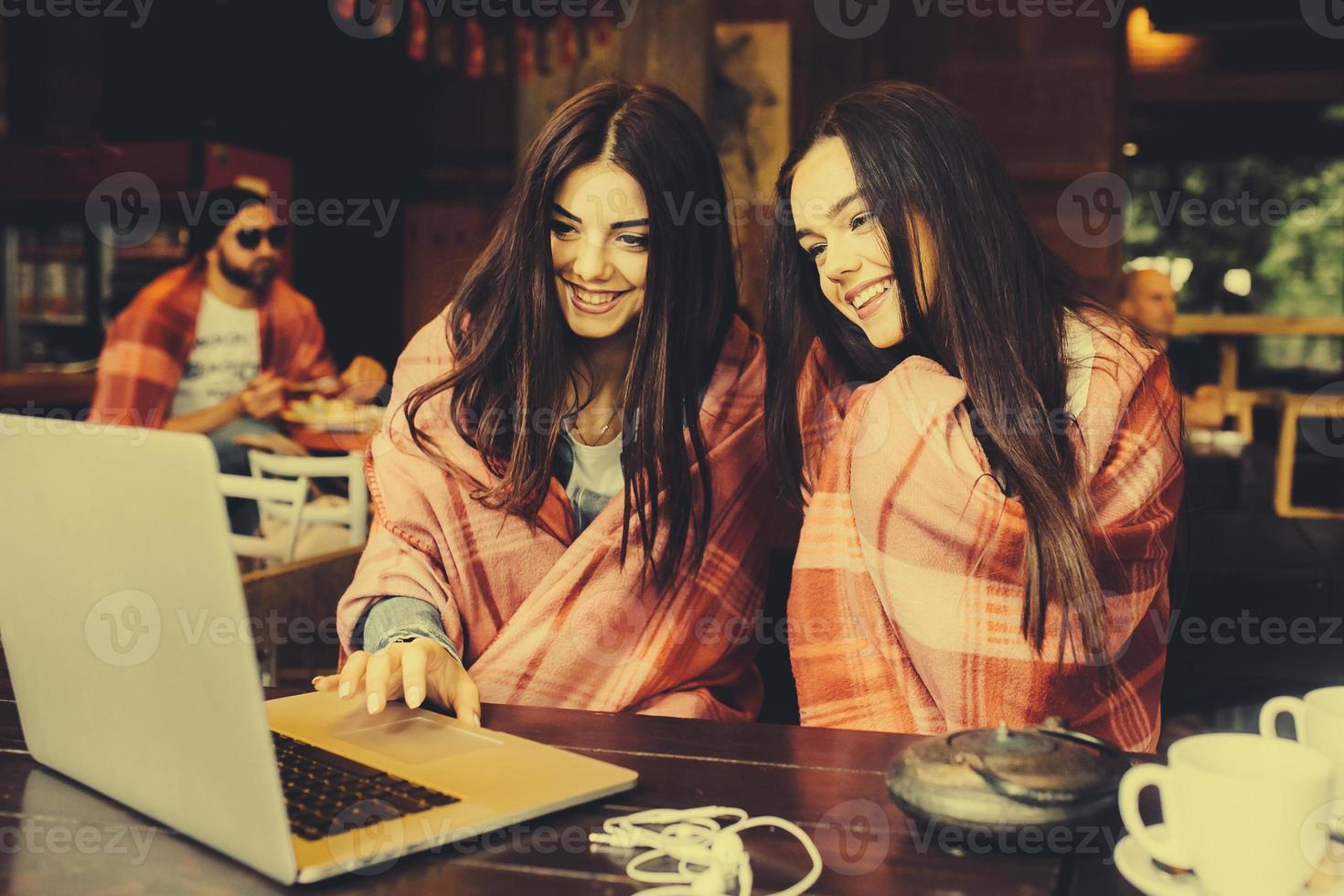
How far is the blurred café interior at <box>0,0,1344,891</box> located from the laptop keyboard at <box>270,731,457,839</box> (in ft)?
2.93

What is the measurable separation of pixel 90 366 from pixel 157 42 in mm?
1304

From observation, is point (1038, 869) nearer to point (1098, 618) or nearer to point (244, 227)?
point (1098, 618)

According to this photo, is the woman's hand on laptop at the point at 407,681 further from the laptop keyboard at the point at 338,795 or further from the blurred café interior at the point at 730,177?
the blurred café interior at the point at 730,177

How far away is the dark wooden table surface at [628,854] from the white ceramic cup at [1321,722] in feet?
0.41

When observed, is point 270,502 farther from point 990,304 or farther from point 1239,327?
point 1239,327

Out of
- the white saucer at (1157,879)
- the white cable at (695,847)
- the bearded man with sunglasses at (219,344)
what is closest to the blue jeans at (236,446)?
the bearded man with sunglasses at (219,344)

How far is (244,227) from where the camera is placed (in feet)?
12.2

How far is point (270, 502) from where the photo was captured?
3389mm

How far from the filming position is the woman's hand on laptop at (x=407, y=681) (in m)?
1.05

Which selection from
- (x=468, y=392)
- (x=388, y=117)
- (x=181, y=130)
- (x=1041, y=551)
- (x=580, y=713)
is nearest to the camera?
(x=580, y=713)

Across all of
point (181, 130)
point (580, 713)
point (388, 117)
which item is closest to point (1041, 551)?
point (580, 713)

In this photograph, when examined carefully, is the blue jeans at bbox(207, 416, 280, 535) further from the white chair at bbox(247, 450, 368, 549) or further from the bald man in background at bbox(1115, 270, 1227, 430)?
the bald man in background at bbox(1115, 270, 1227, 430)

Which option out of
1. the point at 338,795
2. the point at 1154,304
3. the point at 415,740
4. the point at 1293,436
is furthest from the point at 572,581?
the point at 1293,436

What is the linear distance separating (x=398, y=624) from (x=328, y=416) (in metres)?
2.53
